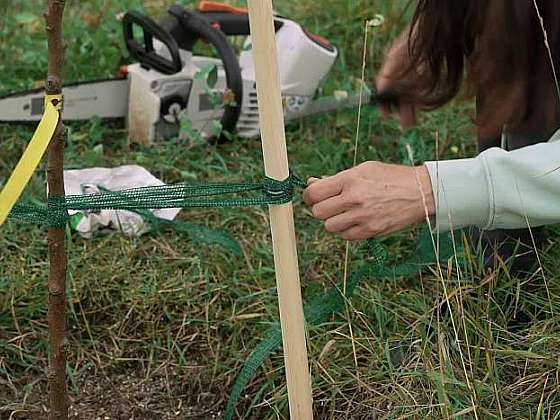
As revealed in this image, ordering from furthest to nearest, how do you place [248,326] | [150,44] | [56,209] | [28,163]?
[150,44] < [248,326] < [56,209] < [28,163]

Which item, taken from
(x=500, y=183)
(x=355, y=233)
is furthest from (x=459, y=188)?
(x=355, y=233)

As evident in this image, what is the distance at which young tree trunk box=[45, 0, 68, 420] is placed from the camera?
117cm

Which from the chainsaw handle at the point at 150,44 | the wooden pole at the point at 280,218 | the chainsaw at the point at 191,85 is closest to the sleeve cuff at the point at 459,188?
the wooden pole at the point at 280,218

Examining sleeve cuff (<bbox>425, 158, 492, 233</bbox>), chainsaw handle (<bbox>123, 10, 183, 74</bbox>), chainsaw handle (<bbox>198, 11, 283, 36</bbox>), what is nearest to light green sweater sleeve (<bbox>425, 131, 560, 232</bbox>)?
sleeve cuff (<bbox>425, 158, 492, 233</bbox>)

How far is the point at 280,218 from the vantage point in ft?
4.19

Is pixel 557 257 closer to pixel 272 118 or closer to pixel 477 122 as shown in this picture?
pixel 477 122

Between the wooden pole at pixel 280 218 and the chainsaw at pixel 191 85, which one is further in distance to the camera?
the chainsaw at pixel 191 85

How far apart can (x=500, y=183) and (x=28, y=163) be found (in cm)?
68

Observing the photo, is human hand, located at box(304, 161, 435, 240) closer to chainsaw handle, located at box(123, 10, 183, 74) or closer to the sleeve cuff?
the sleeve cuff

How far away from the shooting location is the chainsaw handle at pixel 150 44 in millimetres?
2359

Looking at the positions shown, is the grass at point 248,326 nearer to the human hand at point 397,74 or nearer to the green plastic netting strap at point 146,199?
the human hand at point 397,74

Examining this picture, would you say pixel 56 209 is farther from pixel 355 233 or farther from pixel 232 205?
pixel 355 233

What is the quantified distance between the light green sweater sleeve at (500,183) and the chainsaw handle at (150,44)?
3.68 ft

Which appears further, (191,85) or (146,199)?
(191,85)
